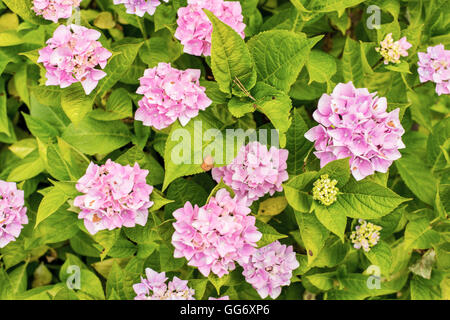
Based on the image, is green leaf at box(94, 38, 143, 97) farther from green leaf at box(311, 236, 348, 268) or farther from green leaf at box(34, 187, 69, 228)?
green leaf at box(311, 236, 348, 268)

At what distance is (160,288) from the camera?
1.59 meters

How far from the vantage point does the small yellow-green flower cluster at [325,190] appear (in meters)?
1.41

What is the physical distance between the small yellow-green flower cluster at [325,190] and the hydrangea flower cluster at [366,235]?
320 mm

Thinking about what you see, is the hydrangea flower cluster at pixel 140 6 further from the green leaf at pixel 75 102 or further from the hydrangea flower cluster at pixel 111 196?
the hydrangea flower cluster at pixel 111 196

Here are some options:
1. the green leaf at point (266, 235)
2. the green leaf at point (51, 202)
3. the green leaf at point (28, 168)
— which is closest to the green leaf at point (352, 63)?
the green leaf at point (266, 235)

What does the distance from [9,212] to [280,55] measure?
120cm

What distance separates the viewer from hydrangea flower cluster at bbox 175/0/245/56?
1.47 meters

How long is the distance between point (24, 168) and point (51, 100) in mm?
359

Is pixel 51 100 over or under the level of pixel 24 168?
over

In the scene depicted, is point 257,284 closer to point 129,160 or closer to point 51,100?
point 129,160

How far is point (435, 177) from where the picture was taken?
1.82 m

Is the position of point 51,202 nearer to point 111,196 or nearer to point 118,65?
point 111,196

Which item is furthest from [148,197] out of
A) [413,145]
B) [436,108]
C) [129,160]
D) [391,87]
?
[436,108]

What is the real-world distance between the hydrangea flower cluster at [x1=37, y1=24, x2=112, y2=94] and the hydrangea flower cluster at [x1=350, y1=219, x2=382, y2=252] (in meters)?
1.15
